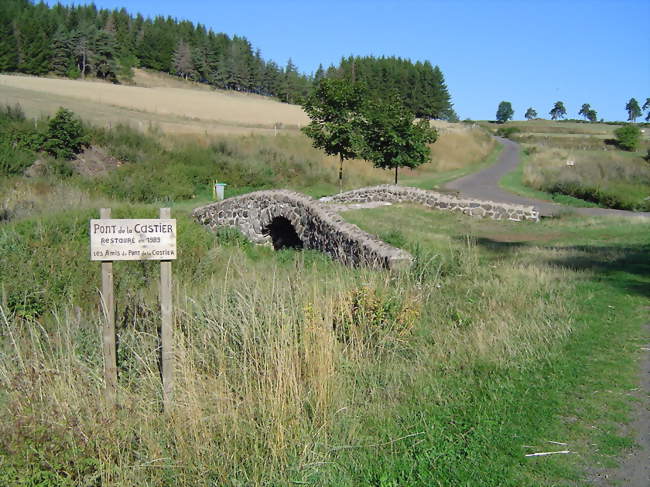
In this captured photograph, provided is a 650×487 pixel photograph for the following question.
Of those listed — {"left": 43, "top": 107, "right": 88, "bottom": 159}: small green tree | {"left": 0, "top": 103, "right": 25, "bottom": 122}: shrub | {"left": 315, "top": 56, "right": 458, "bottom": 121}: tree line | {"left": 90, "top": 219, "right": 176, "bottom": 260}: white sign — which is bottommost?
{"left": 90, "top": 219, "right": 176, "bottom": 260}: white sign

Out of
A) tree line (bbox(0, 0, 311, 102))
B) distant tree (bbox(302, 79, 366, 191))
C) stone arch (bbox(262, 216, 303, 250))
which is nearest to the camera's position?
stone arch (bbox(262, 216, 303, 250))

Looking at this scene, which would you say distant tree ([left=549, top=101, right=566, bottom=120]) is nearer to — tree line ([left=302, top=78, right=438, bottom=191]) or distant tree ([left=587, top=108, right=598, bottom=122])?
distant tree ([left=587, top=108, right=598, bottom=122])

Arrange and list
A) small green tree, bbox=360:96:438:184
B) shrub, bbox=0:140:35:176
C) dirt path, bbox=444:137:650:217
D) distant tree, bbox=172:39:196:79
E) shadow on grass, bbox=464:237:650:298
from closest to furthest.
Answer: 1. shadow on grass, bbox=464:237:650:298
2. dirt path, bbox=444:137:650:217
3. shrub, bbox=0:140:35:176
4. small green tree, bbox=360:96:438:184
5. distant tree, bbox=172:39:196:79

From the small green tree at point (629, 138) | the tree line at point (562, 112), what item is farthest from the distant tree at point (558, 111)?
the small green tree at point (629, 138)

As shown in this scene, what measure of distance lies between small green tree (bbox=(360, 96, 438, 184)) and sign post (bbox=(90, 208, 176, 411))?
25.4m

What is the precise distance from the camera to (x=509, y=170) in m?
51.2

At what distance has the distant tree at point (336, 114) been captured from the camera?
95.5 ft

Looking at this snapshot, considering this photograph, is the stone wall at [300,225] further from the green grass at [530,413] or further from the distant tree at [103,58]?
the distant tree at [103,58]

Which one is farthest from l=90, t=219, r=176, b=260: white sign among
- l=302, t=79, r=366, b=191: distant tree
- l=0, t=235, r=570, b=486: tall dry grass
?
l=302, t=79, r=366, b=191: distant tree

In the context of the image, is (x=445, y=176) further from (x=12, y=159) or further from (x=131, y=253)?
(x=131, y=253)

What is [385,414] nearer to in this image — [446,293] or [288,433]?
[288,433]

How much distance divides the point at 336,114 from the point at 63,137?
13.1 metres

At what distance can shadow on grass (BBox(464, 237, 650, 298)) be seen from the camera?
10719 mm

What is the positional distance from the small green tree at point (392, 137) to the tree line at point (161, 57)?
51655mm
